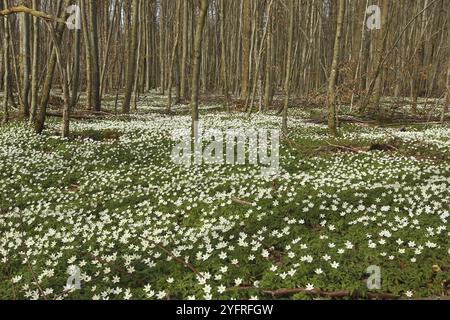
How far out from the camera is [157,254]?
6.99m

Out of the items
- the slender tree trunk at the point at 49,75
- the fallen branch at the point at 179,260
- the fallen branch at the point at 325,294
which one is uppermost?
the slender tree trunk at the point at 49,75

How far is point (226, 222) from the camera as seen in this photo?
8188mm

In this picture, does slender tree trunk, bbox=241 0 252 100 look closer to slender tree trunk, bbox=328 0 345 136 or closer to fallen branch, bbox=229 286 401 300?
slender tree trunk, bbox=328 0 345 136

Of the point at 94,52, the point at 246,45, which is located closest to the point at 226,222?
the point at 94,52

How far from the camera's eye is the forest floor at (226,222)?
235 inches

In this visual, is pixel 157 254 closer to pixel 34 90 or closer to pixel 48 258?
pixel 48 258

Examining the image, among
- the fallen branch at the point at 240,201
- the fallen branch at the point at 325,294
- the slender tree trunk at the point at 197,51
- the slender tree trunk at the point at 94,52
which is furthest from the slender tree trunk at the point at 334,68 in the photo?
the slender tree trunk at the point at 94,52

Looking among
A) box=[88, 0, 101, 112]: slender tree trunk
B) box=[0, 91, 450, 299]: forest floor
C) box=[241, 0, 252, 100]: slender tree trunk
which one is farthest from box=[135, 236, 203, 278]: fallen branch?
box=[241, 0, 252, 100]: slender tree trunk

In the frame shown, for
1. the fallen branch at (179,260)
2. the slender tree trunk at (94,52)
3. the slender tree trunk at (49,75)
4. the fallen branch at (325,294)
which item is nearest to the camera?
the fallen branch at (325,294)

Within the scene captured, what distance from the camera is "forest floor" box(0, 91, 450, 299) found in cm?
596

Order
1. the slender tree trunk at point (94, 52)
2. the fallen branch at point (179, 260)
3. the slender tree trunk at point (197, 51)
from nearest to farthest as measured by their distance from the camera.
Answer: the fallen branch at point (179, 260) < the slender tree trunk at point (197, 51) < the slender tree trunk at point (94, 52)

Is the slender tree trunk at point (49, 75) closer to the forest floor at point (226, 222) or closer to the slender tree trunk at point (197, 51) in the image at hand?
the forest floor at point (226, 222)
